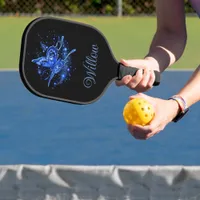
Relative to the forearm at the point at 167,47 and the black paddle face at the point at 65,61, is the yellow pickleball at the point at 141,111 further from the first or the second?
the forearm at the point at 167,47

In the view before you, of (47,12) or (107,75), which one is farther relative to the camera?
(47,12)

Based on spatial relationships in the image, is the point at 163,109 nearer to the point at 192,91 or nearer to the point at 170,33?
the point at 192,91

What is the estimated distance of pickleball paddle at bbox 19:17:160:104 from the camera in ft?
6.62

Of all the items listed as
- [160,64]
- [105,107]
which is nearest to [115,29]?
[105,107]

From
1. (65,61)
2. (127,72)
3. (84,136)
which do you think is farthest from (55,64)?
(84,136)

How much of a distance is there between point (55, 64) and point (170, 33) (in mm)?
447

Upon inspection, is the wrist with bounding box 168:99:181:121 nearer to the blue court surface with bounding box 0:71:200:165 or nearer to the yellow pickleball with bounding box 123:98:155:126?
the yellow pickleball with bounding box 123:98:155:126

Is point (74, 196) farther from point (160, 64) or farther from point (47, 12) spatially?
point (47, 12)

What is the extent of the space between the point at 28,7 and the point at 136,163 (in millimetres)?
7386

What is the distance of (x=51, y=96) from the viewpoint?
203 cm

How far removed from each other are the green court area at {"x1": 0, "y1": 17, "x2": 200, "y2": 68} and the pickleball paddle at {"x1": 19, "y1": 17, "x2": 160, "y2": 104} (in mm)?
5838

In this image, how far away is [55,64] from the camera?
6.67 feet

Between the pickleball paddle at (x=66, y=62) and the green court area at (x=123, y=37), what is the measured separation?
584 centimetres

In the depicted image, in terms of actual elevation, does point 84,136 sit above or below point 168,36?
below
